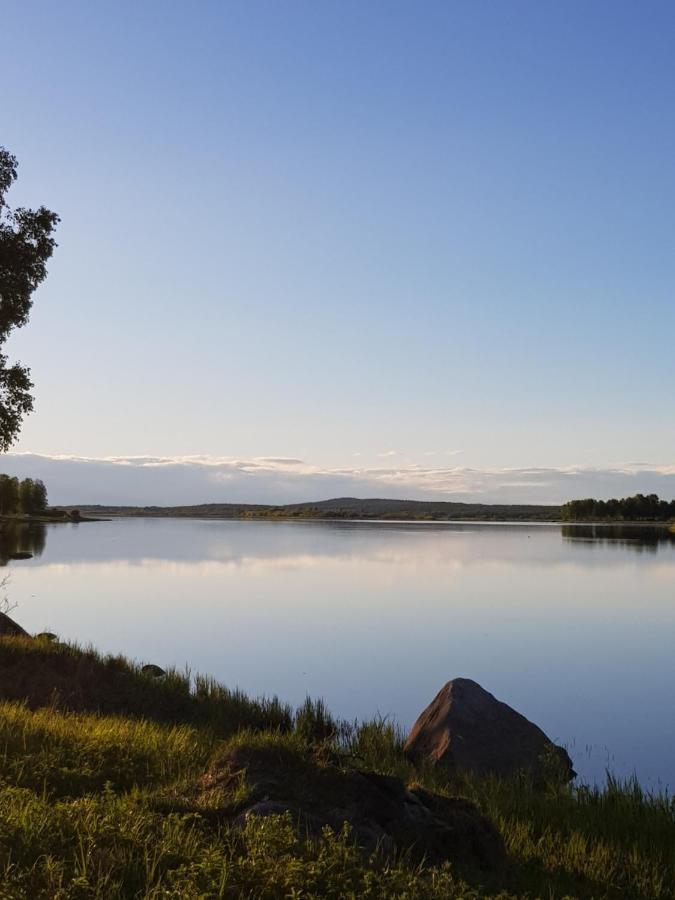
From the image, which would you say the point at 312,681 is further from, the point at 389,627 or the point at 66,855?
the point at 66,855

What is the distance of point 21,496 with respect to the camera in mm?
181375

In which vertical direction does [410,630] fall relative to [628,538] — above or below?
above

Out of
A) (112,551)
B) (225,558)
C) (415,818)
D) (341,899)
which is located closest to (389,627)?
(415,818)

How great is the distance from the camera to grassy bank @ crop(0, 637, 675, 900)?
6.13 meters

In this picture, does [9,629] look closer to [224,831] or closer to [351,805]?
[351,805]

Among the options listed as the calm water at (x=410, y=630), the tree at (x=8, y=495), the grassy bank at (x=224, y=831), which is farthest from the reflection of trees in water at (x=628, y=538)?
the tree at (x=8, y=495)

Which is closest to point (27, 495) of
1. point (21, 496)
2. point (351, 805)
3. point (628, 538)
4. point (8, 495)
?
point (21, 496)

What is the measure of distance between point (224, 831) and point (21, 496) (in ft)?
618

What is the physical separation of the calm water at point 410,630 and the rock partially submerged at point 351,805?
304 inches

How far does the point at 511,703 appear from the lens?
2095cm

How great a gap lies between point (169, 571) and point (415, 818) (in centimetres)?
4943

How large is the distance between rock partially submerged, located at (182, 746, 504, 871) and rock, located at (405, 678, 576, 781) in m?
5.76

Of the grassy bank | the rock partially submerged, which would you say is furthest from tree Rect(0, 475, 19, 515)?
the rock partially submerged

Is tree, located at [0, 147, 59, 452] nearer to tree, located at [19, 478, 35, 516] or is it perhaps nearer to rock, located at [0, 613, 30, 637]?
rock, located at [0, 613, 30, 637]
